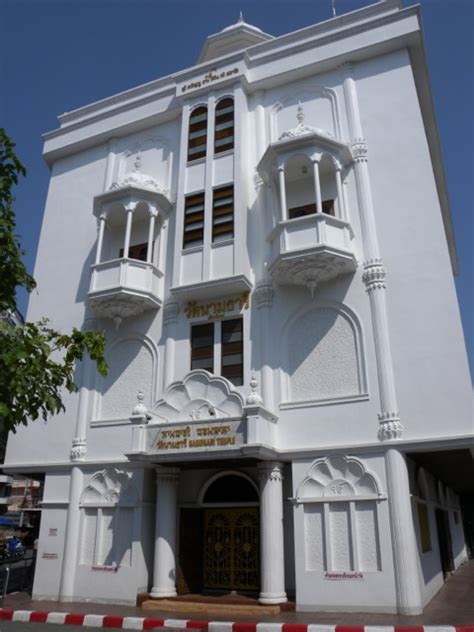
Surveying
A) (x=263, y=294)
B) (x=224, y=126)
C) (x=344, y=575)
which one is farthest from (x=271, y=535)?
(x=224, y=126)

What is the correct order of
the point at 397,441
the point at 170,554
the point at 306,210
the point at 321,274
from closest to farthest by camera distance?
the point at 397,441 → the point at 170,554 → the point at 321,274 → the point at 306,210

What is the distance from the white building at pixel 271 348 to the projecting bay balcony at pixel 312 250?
0.20ft

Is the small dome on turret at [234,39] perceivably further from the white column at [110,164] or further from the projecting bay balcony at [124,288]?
the projecting bay balcony at [124,288]

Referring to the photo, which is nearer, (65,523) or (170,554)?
(170,554)

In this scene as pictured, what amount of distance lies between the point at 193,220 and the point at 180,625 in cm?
1118

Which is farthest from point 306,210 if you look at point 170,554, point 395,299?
point 170,554

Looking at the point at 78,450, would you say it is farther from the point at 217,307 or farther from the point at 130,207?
the point at 130,207

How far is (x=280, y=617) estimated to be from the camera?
444 inches

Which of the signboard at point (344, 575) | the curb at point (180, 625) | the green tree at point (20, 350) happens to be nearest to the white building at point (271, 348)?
the signboard at point (344, 575)

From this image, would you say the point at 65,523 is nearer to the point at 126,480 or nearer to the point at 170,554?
the point at 126,480

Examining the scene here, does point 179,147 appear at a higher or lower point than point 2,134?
higher

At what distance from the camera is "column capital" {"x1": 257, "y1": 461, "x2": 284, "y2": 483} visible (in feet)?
42.4

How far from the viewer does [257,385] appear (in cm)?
1361

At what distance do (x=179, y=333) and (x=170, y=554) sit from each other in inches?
234
